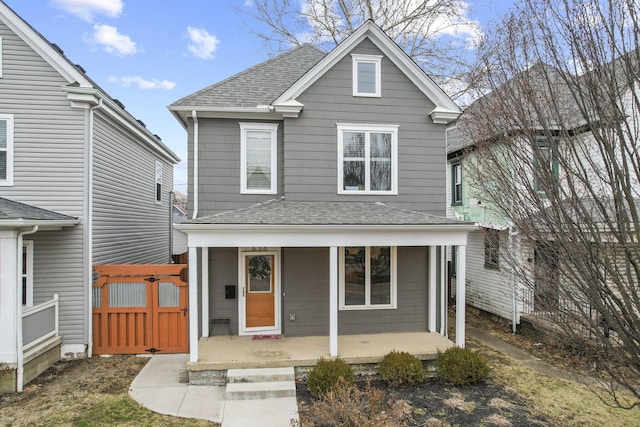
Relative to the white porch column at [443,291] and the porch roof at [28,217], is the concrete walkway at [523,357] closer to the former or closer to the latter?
the white porch column at [443,291]

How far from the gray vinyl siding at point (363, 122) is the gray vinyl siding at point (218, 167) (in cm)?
130

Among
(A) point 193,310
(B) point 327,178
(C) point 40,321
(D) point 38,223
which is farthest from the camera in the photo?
(B) point 327,178

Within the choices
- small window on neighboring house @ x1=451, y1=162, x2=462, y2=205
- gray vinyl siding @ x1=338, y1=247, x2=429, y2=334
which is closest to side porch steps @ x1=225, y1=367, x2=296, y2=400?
gray vinyl siding @ x1=338, y1=247, x2=429, y2=334

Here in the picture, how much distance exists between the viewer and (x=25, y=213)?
304 inches

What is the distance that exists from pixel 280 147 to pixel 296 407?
237 inches

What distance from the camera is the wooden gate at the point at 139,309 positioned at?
913 cm

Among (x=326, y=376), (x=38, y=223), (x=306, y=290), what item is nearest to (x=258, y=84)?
(x=306, y=290)

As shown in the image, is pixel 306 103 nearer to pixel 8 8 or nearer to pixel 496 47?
pixel 496 47

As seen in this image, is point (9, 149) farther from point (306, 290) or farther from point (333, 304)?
point (333, 304)

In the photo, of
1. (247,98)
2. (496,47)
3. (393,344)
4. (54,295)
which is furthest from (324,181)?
(54,295)

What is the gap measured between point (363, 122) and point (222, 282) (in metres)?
5.34

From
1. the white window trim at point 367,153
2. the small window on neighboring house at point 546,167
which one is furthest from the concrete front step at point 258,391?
the small window on neighboring house at point 546,167

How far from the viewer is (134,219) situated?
1230 cm

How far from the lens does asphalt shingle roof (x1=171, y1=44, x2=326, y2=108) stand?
9.61 meters
